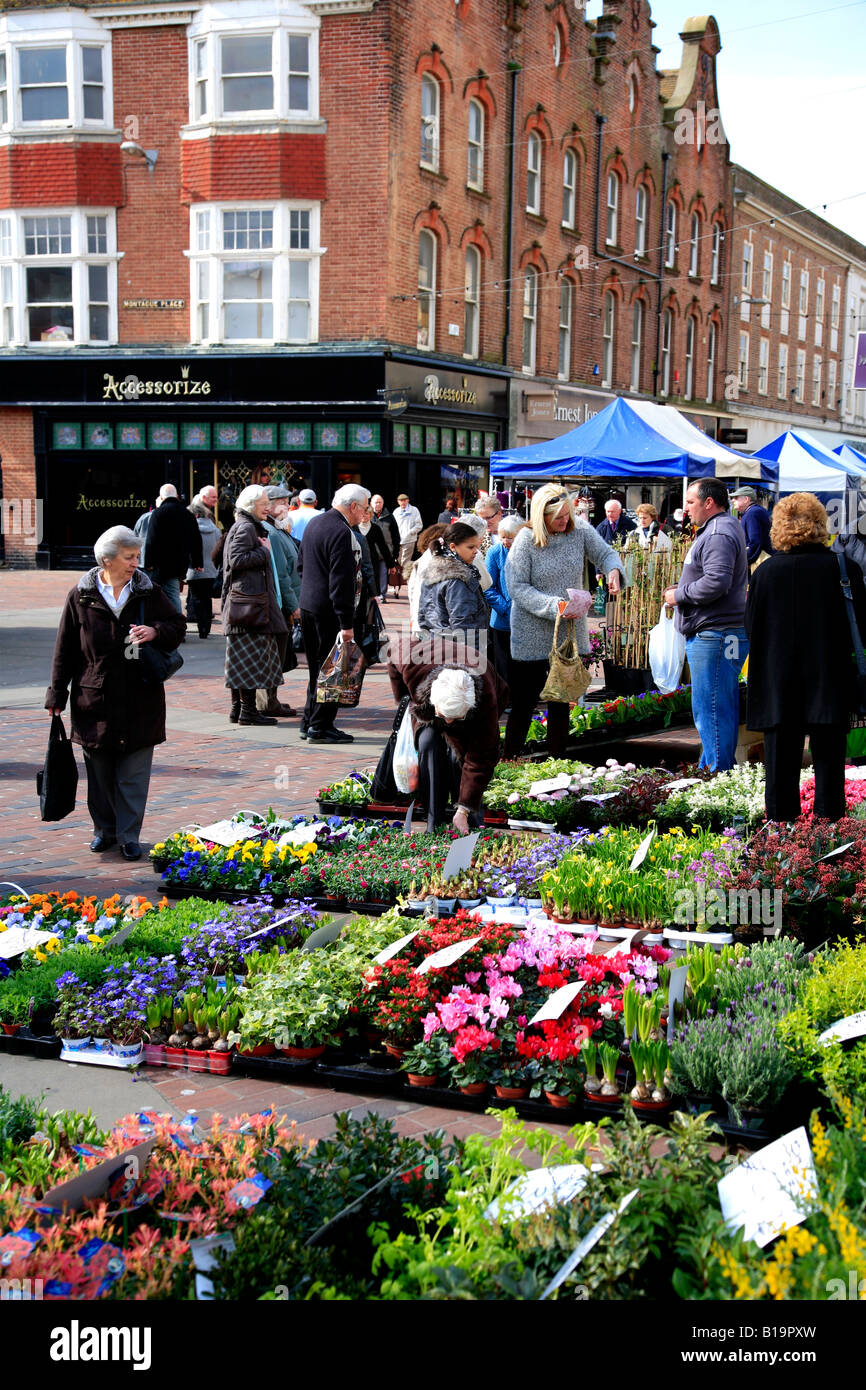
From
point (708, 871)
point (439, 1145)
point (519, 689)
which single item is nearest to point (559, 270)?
point (519, 689)

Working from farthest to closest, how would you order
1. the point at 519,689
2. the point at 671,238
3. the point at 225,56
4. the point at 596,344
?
the point at 671,238 < the point at 596,344 < the point at 225,56 < the point at 519,689

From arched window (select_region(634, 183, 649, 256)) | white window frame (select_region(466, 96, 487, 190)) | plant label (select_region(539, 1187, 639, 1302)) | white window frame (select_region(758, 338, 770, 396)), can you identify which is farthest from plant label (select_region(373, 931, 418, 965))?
white window frame (select_region(758, 338, 770, 396))

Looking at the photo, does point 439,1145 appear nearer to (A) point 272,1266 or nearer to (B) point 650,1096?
(A) point 272,1266

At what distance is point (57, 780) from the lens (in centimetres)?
703

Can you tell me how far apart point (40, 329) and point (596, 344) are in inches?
547

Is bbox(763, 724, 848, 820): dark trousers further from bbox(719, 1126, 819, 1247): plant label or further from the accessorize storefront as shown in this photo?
the accessorize storefront

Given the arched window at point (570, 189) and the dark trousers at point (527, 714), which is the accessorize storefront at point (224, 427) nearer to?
the arched window at point (570, 189)

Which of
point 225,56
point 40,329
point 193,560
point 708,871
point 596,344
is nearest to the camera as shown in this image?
point 708,871

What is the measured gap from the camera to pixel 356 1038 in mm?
4602

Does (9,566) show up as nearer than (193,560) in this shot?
No

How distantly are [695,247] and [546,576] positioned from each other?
111 feet

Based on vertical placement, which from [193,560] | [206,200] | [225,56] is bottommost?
[193,560]

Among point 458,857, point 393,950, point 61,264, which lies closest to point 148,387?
point 61,264

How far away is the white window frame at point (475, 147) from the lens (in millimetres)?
27562
